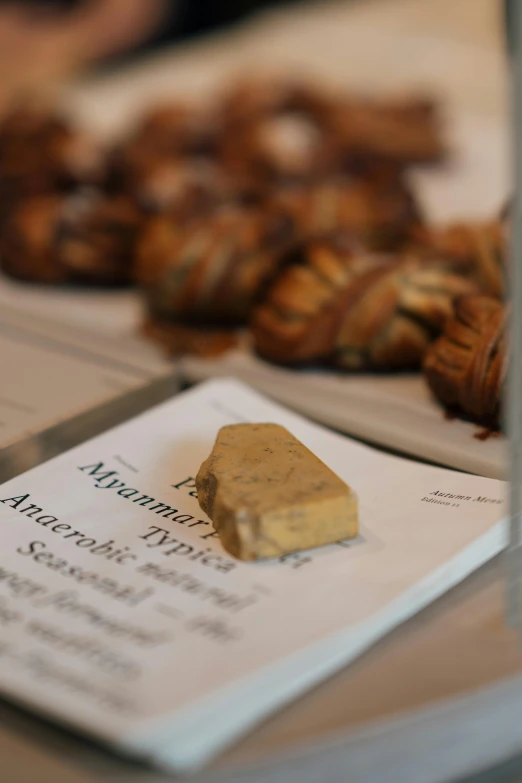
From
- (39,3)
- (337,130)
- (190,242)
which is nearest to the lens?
(190,242)

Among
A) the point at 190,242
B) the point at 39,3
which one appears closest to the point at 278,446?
the point at 190,242

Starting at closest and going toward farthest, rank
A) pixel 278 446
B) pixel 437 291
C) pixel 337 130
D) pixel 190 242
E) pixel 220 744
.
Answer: pixel 220 744, pixel 278 446, pixel 437 291, pixel 190 242, pixel 337 130

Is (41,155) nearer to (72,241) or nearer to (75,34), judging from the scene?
(72,241)

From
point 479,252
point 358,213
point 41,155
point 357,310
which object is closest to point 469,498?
point 357,310

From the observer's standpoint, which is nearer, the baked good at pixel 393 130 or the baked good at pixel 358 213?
the baked good at pixel 358 213

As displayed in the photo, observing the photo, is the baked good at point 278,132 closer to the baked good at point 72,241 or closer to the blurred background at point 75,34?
the baked good at point 72,241

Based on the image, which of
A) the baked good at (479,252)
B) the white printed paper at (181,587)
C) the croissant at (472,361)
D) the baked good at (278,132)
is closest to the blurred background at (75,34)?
the baked good at (278,132)

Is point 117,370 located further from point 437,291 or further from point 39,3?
point 39,3
